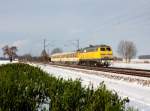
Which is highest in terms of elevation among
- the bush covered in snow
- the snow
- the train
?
the train

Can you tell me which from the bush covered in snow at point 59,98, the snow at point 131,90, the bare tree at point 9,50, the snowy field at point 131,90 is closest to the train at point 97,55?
the snowy field at point 131,90

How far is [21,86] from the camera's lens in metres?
10.0

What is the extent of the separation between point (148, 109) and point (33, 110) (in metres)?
4.16

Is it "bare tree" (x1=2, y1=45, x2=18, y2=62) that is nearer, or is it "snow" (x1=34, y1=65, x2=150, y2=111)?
"snow" (x1=34, y1=65, x2=150, y2=111)

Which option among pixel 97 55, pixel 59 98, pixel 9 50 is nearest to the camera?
pixel 59 98

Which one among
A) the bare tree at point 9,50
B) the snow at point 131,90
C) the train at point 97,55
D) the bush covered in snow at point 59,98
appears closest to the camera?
the bush covered in snow at point 59,98

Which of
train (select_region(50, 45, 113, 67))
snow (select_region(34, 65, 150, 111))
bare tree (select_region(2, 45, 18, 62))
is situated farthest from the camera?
bare tree (select_region(2, 45, 18, 62))

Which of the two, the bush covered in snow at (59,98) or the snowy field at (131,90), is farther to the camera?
the snowy field at (131,90)

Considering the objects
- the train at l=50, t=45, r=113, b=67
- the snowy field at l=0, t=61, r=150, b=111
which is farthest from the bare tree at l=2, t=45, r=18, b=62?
the snowy field at l=0, t=61, r=150, b=111

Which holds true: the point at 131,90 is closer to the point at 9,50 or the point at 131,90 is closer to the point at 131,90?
the point at 131,90

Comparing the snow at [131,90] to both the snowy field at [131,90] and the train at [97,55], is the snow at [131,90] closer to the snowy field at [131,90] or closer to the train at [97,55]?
the snowy field at [131,90]

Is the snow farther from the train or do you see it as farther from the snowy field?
the train

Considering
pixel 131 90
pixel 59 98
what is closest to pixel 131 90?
pixel 131 90

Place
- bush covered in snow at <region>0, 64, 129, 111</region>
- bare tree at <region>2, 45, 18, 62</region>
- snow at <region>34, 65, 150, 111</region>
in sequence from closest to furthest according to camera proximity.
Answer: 1. bush covered in snow at <region>0, 64, 129, 111</region>
2. snow at <region>34, 65, 150, 111</region>
3. bare tree at <region>2, 45, 18, 62</region>
